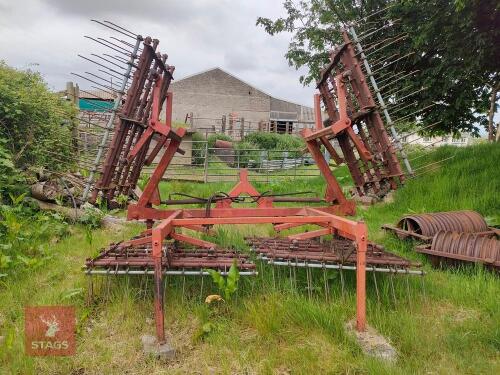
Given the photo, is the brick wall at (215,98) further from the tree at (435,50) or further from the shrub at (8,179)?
the shrub at (8,179)

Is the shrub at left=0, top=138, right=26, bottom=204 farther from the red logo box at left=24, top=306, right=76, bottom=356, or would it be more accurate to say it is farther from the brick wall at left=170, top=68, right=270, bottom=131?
the brick wall at left=170, top=68, right=270, bottom=131

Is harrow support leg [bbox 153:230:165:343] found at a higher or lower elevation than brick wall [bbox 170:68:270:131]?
lower

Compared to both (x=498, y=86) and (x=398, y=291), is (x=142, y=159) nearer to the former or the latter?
(x=398, y=291)

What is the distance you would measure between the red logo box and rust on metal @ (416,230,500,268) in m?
3.50

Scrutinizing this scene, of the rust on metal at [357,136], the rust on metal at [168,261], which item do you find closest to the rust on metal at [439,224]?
the rust on metal at [357,136]

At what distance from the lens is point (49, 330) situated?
290 centimetres

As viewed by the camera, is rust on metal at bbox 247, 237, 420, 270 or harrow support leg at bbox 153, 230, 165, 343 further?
rust on metal at bbox 247, 237, 420, 270

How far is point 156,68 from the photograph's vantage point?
4.11m

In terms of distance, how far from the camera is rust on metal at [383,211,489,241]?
15.8ft

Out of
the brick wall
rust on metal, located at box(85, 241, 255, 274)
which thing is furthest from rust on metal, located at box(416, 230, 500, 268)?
the brick wall

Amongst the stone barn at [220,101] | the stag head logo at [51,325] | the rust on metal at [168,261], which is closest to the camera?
the stag head logo at [51,325]

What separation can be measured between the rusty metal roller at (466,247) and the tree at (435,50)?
2.20 meters

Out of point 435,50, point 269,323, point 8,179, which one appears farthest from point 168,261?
point 435,50

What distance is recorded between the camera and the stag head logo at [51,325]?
9.46 feet
